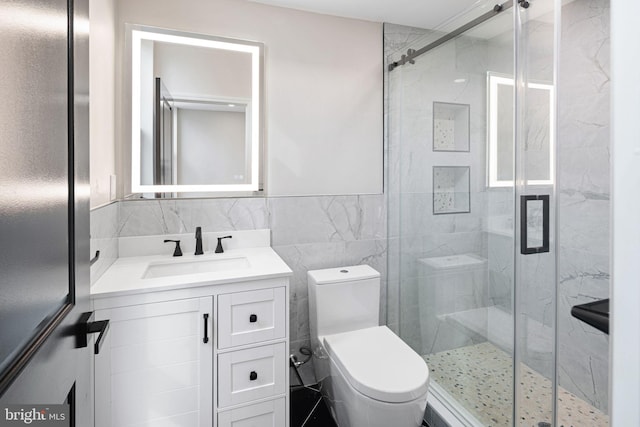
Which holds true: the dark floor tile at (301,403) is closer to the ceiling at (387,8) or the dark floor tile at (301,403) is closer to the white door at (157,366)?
the white door at (157,366)

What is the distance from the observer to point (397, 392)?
1.37m

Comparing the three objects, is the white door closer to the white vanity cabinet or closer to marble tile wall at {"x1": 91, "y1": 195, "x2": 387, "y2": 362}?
the white vanity cabinet

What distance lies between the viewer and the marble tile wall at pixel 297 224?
72.4 inches

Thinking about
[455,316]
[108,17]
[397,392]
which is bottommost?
[397,392]

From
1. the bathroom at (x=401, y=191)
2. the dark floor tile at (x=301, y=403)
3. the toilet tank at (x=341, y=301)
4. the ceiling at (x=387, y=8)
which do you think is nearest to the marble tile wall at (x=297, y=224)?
the bathroom at (x=401, y=191)

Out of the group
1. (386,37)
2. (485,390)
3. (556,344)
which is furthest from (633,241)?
(386,37)

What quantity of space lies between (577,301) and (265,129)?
193cm

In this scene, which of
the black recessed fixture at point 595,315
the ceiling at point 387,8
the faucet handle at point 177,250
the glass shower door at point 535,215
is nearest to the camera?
the black recessed fixture at point 595,315

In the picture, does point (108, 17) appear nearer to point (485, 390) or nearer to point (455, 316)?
point (455, 316)

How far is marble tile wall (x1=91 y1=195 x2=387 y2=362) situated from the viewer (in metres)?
1.84

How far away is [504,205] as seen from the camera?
1.47 m

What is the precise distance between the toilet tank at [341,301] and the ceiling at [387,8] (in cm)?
155

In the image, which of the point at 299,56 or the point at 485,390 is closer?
the point at 485,390

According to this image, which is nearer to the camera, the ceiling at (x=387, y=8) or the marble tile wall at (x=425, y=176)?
the marble tile wall at (x=425, y=176)
